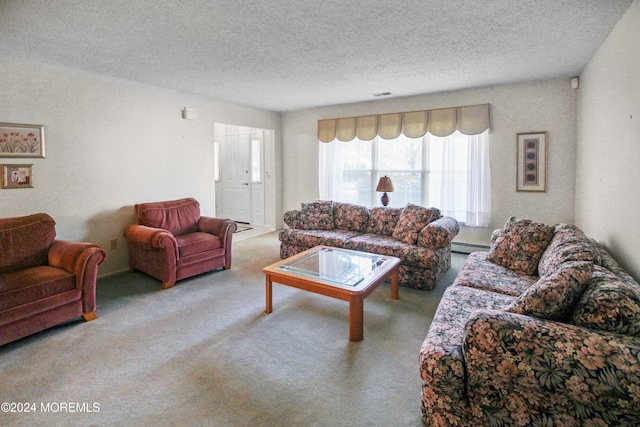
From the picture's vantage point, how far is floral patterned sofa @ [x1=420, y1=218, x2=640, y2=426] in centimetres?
134

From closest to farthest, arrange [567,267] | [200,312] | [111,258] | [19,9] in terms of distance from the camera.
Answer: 1. [567,267]
2. [19,9]
3. [200,312]
4. [111,258]

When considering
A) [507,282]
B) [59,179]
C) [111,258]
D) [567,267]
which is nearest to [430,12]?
[567,267]

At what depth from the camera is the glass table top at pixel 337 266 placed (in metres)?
2.92

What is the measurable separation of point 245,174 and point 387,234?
4009 millimetres

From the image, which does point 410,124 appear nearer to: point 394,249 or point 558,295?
point 394,249

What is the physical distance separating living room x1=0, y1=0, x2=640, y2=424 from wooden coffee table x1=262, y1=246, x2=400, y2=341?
2.01 feet

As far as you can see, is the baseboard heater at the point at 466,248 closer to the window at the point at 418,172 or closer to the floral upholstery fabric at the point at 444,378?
the window at the point at 418,172

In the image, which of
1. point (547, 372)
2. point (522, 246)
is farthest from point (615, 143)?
point (547, 372)

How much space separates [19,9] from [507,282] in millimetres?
4117

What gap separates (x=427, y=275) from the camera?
3652 millimetres

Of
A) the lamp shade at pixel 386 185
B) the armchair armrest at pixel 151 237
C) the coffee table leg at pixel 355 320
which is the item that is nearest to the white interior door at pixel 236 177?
the lamp shade at pixel 386 185

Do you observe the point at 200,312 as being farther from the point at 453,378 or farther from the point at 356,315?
the point at 453,378

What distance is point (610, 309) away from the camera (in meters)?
1.48

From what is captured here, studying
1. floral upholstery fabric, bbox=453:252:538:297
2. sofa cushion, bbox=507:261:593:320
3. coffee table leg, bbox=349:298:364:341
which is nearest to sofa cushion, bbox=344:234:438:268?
floral upholstery fabric, bbox=453:252:538:297
